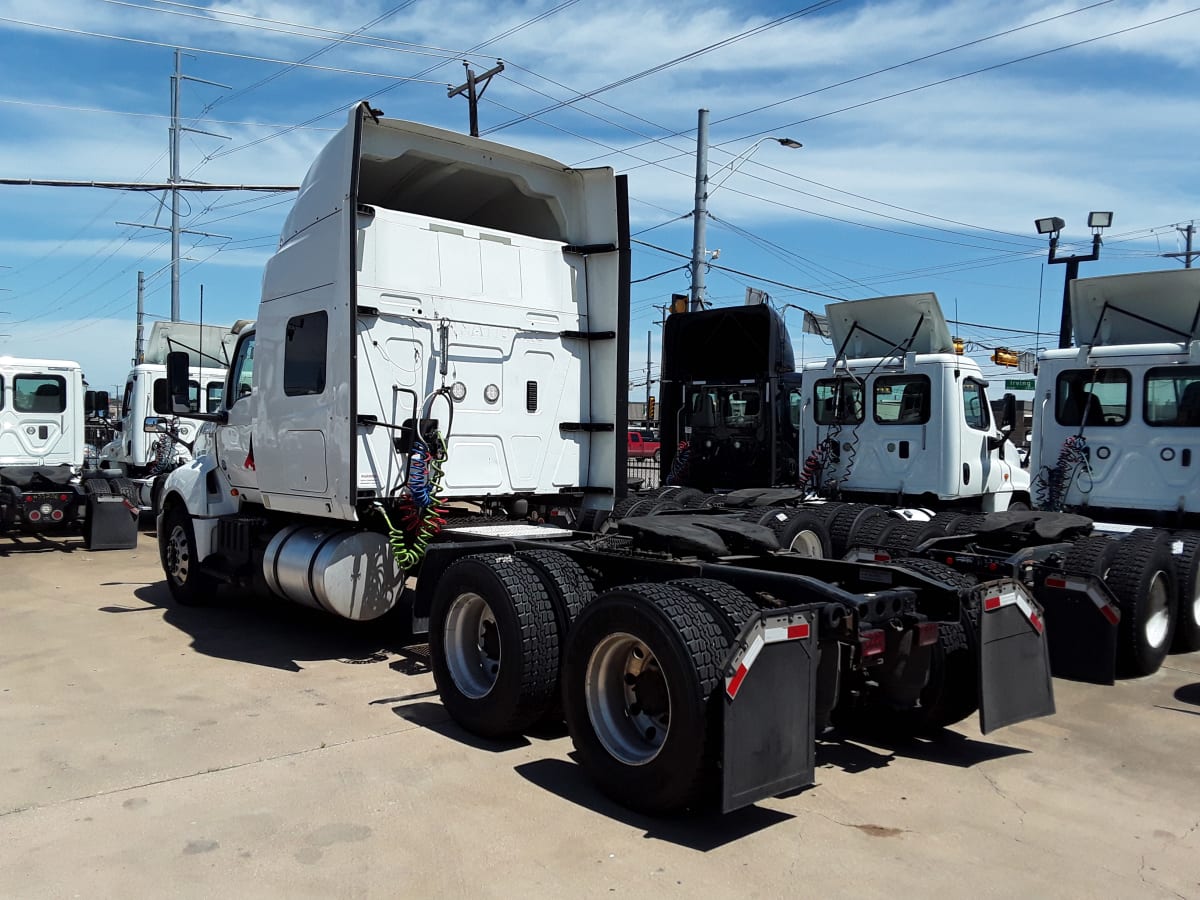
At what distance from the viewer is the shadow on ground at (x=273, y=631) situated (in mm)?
7586

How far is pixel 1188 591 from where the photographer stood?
7.69m

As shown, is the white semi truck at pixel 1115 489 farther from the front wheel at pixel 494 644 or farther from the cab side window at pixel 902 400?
the front wheel at pixel 494 644

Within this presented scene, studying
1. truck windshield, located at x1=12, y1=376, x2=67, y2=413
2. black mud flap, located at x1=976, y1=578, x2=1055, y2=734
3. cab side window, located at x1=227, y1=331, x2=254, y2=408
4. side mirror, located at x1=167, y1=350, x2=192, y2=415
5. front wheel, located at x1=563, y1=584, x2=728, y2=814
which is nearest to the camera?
front wheel, located at x1=563, y1=584, x2=728, y2=814

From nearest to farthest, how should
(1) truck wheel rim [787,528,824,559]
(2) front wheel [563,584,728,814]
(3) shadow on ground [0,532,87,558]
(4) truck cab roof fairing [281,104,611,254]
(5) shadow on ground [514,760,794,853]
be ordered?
(2) front wheel [563,584,728,814] < (5) shadow on ground [514,760,794,853] < (4) truck cab roof fairing [281,104,611,254] < (1) truck wheel rim [787,528,824,559] < (3) shadow on ground [0,532,87,558]

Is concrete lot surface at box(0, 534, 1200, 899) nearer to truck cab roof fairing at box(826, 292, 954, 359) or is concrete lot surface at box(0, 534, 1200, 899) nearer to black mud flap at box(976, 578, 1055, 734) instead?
black mud flap at box(976, 578, 1055, 734)

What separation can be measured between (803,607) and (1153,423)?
6526 millimetres

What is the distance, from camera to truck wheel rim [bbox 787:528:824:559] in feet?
27.8

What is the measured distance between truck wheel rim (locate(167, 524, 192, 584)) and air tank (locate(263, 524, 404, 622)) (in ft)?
7.79

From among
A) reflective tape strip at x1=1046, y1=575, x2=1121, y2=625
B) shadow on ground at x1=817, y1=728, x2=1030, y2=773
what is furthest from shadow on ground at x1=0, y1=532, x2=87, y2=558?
reflective tape strip at x1=1046, y1=575, x2=1121, y2=625

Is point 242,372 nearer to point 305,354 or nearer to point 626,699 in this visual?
point 305,354

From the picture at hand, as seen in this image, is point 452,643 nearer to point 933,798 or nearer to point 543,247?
point 933,798

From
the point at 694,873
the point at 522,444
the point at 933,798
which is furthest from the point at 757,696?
the point at 522,444

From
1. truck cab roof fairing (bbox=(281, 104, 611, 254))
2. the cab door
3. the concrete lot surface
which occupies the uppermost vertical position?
truck cab roof fairing (bbox=(281, 104, 611, 254))

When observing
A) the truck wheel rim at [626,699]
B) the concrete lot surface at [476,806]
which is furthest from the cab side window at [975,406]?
the truck wheel rim at [626,699]
